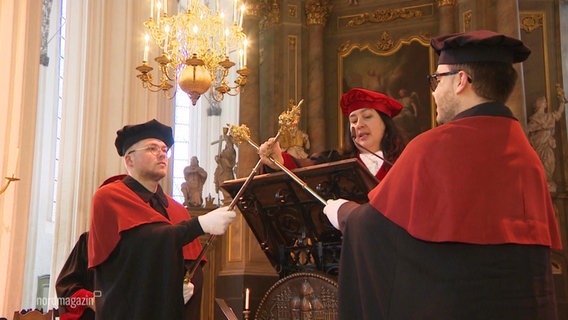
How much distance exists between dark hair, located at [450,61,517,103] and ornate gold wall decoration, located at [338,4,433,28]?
10.4m

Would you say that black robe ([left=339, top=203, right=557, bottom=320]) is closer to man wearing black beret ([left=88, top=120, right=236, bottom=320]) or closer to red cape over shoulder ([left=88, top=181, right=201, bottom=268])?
man wearing black beret ([left=88, top=120, right=236, bottom=320])

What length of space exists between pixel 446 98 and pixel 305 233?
1207 millimetres

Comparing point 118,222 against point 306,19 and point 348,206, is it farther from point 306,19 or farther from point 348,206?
point 306,19

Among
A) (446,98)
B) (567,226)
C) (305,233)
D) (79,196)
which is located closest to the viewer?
(446,98)

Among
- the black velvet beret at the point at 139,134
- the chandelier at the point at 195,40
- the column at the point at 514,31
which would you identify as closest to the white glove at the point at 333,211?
the black velvet beret at the point at 139,134

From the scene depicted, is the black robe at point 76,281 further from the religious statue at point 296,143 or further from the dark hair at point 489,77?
the religious statue at point 296,143

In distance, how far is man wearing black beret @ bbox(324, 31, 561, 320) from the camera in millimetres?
2369

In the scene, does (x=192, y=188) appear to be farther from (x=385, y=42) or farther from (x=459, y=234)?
(x=459, y=234)

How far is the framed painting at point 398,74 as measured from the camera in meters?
12.3

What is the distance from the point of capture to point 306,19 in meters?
13.0

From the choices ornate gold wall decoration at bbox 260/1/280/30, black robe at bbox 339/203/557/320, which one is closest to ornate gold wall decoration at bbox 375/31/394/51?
ornate gold wall decoration at bbox 260/1/280/30

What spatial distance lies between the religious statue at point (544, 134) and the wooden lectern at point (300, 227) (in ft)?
26.3

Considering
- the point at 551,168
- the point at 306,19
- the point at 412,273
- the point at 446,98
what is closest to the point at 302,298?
the point at 412,273

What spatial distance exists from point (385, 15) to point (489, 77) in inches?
412
